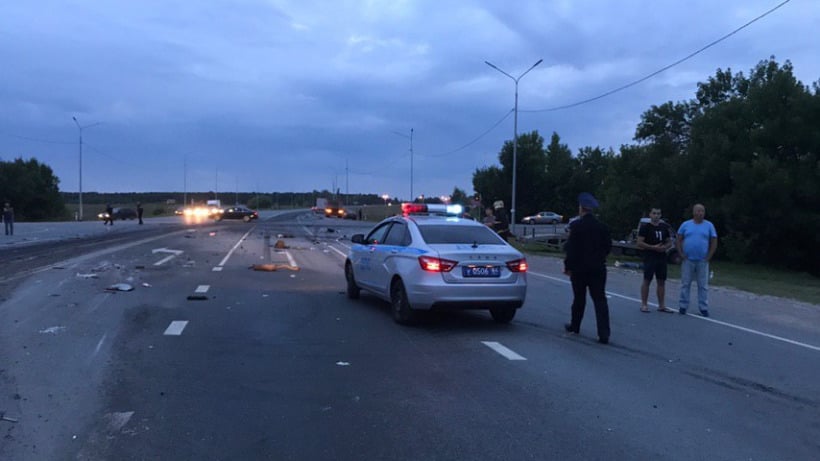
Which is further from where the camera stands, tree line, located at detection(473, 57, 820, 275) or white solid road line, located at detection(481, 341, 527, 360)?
tree line, located at detection(473, 57, 820, 275)

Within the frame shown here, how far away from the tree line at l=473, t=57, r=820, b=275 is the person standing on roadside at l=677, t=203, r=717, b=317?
20268 mm

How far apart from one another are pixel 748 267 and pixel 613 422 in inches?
1027

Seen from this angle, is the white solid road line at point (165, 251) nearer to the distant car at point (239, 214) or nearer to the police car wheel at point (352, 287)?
the police car wheel at point (352, 287)

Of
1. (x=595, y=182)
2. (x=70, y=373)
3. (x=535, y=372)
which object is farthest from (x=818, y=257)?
(x=595, y=182)

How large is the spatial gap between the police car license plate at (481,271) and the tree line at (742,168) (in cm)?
2392

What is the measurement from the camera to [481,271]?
9.80m

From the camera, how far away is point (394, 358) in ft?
26.4

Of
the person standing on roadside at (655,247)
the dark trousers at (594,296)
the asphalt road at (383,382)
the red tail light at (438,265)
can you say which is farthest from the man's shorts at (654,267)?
the red tail light at (438,265)

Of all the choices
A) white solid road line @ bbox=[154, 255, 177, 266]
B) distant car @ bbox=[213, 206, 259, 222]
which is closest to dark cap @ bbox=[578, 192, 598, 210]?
white solid road line @ bbox=[154, 255, 177, 266]

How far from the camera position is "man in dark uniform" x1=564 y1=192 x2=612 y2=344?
9.17 m

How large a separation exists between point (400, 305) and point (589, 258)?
2.74 meters

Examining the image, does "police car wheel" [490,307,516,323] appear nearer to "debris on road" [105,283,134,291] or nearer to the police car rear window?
the police car rear window

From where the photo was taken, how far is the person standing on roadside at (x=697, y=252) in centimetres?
1172

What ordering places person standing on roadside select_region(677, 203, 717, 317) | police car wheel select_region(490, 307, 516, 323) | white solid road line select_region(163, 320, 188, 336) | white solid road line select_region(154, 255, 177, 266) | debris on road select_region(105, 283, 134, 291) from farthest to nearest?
white solid road line select_region(154, 255, 177, 266), debris on road select_region(105, 283, 134, 291), person standing on roadside select_region(677, 203, 717, 317), police car wheel select_region(490, 307, 516, 323), white solid road line select_region(163, 320, 188, 336)
